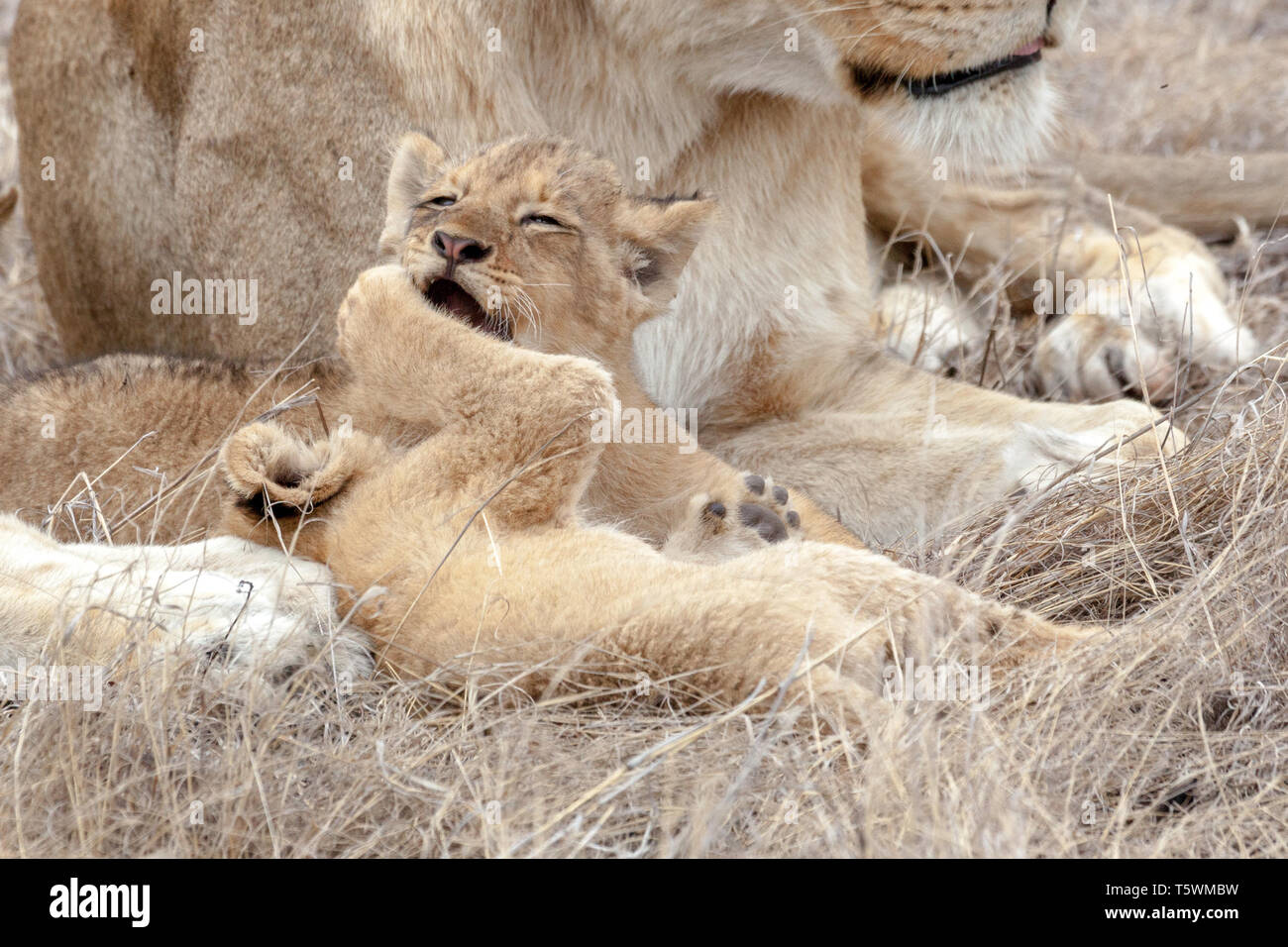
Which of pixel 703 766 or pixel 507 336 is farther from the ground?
pixel 507 336

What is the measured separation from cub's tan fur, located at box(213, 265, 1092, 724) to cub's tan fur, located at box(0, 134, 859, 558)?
10 centimetres

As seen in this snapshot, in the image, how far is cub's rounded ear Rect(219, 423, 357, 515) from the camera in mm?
1795

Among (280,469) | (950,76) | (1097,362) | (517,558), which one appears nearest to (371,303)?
(280,469)

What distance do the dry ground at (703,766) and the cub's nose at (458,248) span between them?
20.2 inches

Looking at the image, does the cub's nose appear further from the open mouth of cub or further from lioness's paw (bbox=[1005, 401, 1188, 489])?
lioness's paw (bbox=[1005, 401, 1188, 489])

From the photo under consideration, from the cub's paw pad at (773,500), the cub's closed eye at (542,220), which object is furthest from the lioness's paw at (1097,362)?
the cub's closed eye at (542,220)

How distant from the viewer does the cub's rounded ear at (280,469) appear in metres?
1.79

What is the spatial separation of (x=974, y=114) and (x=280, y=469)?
1068 millimetres

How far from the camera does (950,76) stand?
215cm

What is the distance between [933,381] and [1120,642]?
3.45 ft

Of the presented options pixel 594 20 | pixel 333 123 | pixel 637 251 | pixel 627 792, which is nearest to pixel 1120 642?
pixel 627 792

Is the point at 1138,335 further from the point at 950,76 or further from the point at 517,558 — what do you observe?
the point at 517,558

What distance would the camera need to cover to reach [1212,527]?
2.09 meters
